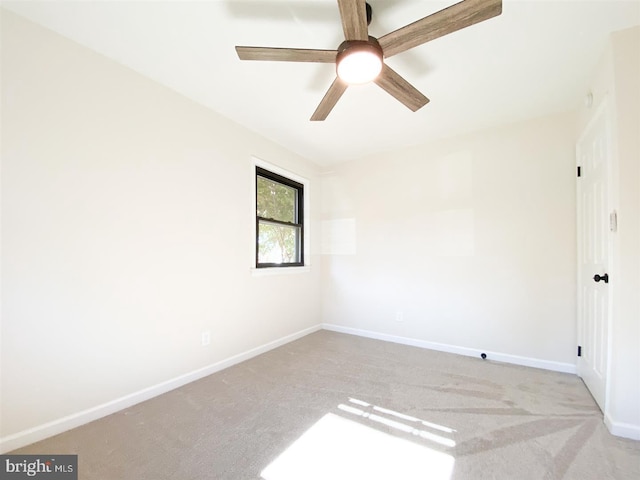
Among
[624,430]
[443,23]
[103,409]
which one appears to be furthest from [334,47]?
[624,430]

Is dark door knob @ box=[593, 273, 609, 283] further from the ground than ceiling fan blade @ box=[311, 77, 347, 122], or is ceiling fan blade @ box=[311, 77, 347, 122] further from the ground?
ceiling fan blade @ box=[311, 77, 347, 122]

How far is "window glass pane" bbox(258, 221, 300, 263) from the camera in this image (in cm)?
332

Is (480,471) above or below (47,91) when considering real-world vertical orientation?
below

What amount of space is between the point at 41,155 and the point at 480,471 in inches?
117

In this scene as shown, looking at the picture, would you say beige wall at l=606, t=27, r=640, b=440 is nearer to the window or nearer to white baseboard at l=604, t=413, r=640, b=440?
white baseboard at l=604, t=413, r=640, b=440

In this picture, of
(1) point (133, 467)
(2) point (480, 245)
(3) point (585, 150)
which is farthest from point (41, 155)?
(3) point (585, 150)

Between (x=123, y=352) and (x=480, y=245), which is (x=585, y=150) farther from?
(x=123, y=352)

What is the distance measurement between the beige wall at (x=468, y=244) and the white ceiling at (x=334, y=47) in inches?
18.0

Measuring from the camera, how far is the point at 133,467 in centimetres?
144

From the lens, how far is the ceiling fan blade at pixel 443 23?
124cm

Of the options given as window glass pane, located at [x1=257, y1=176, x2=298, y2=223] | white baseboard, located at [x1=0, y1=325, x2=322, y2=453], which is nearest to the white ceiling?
window glass pane, located at [x1=257, y1=176, x2=298, y2=223]

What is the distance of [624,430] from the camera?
1678mm

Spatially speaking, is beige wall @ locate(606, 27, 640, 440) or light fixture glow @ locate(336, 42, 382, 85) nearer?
light fixture glow @ locate(336, 42, 382, 85)

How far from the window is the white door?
9.61 feet
